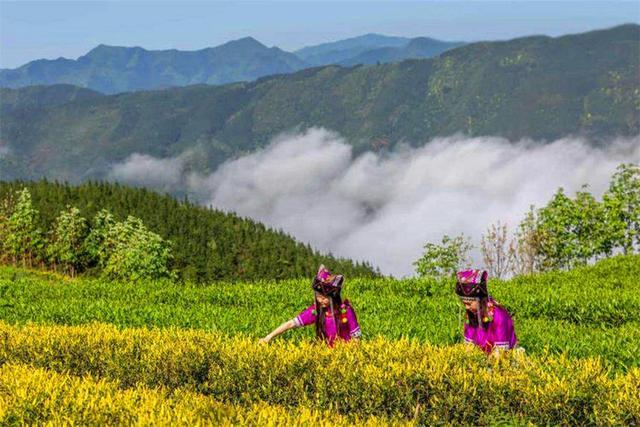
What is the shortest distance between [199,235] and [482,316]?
45293 millimetres

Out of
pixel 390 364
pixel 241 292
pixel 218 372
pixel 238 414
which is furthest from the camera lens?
pixel 241 292

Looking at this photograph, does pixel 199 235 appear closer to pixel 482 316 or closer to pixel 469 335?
pixel 469 335

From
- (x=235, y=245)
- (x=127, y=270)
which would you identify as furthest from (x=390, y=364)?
(x=235, y=245)

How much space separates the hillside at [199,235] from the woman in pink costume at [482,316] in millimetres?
35595

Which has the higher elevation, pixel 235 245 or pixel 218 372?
pixel 235 245

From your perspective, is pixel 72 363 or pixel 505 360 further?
pixel 72 363

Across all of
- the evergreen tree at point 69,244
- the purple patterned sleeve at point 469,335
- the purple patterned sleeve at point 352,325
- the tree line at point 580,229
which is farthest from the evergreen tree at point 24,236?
the purple patterned sleeve at point 469,335

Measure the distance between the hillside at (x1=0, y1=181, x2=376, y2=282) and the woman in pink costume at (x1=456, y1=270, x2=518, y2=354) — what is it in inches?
1401

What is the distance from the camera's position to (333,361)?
768cm

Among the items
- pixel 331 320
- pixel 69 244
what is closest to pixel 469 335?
pixel 331 320

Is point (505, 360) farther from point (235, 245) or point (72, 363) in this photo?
point (235, 245)

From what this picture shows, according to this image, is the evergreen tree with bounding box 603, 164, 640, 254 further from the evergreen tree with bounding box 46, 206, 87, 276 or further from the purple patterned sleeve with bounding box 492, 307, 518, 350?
the purple patterned sleeve with bounding box 492, 307, 518, 350

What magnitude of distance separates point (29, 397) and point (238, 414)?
217cm

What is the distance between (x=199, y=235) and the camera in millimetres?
51594
